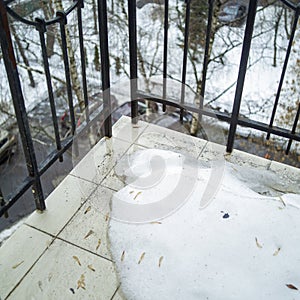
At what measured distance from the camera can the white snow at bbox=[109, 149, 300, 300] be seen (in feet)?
5.38

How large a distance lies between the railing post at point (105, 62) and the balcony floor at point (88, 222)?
136mm

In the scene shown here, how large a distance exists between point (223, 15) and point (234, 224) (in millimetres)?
5900

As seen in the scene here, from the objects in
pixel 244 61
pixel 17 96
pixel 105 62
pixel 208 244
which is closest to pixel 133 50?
pixel 105 62

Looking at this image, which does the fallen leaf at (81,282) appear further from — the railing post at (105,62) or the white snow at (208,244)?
the railing post at (105,62)

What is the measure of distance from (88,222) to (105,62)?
846mm

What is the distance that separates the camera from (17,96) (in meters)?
1.60

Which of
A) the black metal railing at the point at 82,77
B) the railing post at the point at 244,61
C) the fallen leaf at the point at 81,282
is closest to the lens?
the black metal railing at the point at 82,77

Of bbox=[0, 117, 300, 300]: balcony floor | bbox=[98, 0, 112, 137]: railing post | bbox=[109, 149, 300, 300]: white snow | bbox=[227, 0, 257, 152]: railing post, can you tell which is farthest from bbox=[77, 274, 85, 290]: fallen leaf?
bbox=[227, 0, 257, 152]: railing post

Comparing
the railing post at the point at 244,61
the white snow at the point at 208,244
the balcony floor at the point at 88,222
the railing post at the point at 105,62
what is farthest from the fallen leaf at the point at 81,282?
the railing post at the point at 244,61

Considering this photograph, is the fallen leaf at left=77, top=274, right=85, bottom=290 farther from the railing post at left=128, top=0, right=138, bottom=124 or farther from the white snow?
the railing post at left=128, top=0, right=138, bottom=124

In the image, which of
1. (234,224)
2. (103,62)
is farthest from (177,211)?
(103,62)

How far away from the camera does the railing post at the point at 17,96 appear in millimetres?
1443

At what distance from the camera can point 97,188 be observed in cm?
214

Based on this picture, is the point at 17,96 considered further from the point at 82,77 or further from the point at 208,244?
the point at 208,244
